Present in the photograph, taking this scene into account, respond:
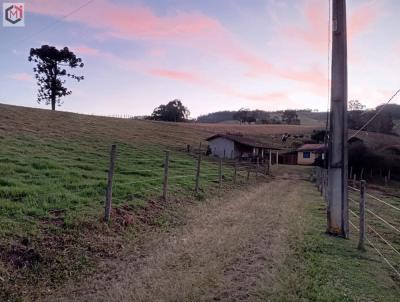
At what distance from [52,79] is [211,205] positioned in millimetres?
58169

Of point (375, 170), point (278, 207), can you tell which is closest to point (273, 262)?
point (278, 207)

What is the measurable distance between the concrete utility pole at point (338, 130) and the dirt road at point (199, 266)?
62.4 inches

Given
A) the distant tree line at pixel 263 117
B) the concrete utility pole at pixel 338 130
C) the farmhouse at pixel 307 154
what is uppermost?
the distant tree line at pixel 263 117

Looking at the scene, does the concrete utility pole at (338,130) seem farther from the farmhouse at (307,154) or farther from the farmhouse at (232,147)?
the farmhouse at (307,154)

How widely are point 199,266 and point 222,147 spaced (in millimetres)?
44448

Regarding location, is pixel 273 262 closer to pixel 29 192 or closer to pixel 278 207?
pixel 29 192

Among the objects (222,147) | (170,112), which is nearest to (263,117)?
(170,112)

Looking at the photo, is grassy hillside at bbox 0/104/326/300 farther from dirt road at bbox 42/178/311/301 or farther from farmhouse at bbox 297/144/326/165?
farmhouse at bbox 297/144/326/165

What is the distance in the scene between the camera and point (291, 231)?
34.4 feet

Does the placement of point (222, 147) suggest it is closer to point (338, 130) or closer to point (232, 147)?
point (232, 147)

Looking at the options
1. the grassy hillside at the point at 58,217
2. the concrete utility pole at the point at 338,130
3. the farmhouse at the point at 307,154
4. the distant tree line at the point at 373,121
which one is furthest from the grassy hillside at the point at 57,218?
the distant tree line at the point at 373,121

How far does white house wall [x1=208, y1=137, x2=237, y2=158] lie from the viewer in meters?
49.9

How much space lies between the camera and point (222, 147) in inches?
2015

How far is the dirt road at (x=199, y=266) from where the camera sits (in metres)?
5.62
